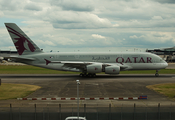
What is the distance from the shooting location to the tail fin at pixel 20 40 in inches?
1645

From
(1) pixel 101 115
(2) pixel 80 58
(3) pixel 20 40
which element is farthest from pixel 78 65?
(1) pixel 101 115

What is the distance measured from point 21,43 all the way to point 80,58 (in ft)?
40.6

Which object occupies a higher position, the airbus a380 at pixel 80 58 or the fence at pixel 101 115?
the airbus a380 at pixel 80 58

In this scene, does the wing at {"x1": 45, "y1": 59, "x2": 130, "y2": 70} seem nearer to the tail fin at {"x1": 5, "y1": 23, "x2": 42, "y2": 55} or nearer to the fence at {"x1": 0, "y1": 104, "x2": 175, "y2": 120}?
the tail fin at {"x1": 5, "y1": 23, "x2": 42, "y2": 55}

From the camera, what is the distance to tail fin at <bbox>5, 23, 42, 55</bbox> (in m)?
41.8

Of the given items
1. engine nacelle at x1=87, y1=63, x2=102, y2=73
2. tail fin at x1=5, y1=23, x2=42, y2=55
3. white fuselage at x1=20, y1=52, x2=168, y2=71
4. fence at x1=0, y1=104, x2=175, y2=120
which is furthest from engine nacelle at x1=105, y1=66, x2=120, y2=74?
fence at x1=0, y1=104, x2=175, y2=120

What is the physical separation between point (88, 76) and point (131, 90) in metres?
15.7

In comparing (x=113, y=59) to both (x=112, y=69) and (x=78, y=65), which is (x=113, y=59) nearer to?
(x=112, y=69)

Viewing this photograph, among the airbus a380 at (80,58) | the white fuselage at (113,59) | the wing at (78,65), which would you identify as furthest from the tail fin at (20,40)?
the wing at (78,65)

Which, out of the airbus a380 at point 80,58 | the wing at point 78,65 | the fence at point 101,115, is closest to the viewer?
the fence at point 101,115

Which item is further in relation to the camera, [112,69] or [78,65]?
[78,65]

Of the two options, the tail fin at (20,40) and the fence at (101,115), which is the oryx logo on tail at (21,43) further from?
the fence at (101,115)

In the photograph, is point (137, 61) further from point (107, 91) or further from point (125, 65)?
point (107, 91)

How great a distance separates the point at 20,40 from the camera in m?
42.2
